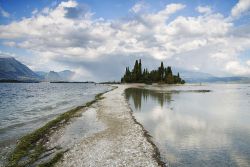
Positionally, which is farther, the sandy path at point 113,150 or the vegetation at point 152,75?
the vegetation at point 152,75

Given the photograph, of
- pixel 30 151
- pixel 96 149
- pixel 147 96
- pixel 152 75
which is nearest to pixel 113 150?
pixel 96 149

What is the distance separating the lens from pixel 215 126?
2580 cm

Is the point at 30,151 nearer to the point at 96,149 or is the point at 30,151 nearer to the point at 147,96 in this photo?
the point at 96,149

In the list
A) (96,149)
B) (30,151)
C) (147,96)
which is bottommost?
(30,151)

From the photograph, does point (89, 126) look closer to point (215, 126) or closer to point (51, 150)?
point (51, 150)

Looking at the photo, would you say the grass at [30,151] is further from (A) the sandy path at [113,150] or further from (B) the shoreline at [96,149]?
(A) the sandy path at [113,150]

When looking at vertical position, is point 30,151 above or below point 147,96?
below

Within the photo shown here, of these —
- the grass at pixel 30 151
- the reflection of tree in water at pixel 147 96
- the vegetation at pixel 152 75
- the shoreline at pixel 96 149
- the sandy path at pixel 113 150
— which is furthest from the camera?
the vegetation at pixel 152 75

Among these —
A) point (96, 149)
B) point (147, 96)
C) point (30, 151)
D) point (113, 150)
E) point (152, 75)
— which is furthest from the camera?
point (152, 75)

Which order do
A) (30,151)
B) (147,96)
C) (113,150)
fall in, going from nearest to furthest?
(113,150), (30,151), (147,96)

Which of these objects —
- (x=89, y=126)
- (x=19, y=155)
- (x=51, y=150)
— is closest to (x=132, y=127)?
(x=89, y=126)

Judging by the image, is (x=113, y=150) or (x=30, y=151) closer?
(x=113, y=150)

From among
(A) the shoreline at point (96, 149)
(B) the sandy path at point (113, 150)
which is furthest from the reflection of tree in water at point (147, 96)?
(B) the sandy path at point (113, 150)

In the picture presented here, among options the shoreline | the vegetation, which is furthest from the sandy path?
the vegetation
